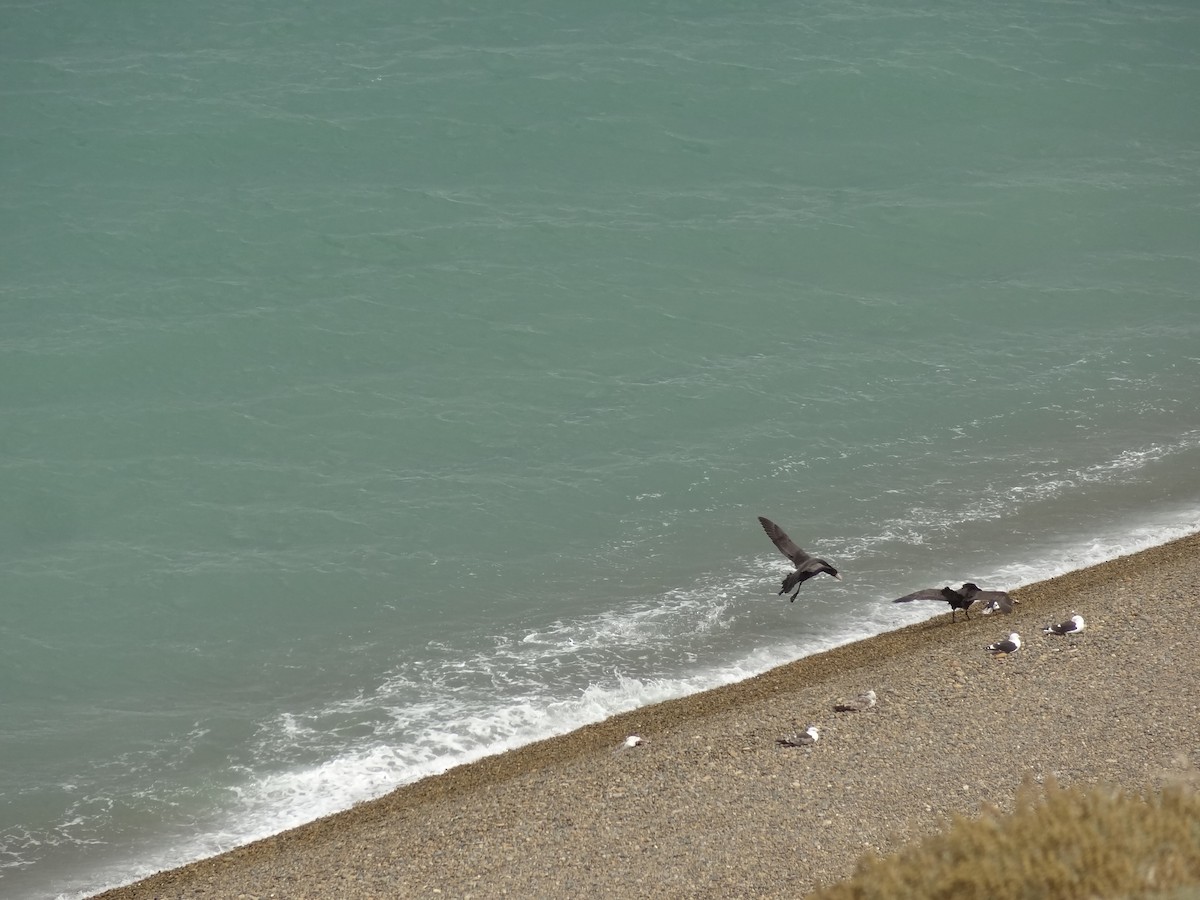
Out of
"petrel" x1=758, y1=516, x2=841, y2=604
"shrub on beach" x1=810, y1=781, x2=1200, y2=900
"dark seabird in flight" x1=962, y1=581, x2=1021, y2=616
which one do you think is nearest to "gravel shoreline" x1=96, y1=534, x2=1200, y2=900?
"dark seabird in flight" x1=962, y1=581, x2=1021, y2=616

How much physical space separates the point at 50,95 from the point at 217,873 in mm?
23937

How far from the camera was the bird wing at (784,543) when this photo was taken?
14.8 m

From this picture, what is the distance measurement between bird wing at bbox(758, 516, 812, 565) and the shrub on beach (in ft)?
21.4

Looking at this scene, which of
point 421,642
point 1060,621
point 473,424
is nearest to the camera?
point 1060,621

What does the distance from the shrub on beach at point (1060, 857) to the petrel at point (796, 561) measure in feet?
19.3

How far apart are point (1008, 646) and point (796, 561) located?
2.48 metres

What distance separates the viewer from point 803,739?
484 inches

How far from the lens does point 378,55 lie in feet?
107

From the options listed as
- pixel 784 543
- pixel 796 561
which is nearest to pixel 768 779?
pixel 796 561

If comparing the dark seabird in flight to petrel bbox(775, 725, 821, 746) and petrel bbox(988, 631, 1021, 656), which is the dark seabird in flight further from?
petrel bbox(775, 725, 821, 746)

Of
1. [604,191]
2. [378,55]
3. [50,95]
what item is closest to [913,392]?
[604,191]

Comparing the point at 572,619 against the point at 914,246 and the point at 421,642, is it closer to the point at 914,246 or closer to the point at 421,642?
the point at 421,642

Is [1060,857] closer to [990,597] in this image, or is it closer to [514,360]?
[990,597]

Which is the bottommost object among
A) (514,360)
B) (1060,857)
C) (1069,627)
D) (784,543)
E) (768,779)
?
(768,779)
